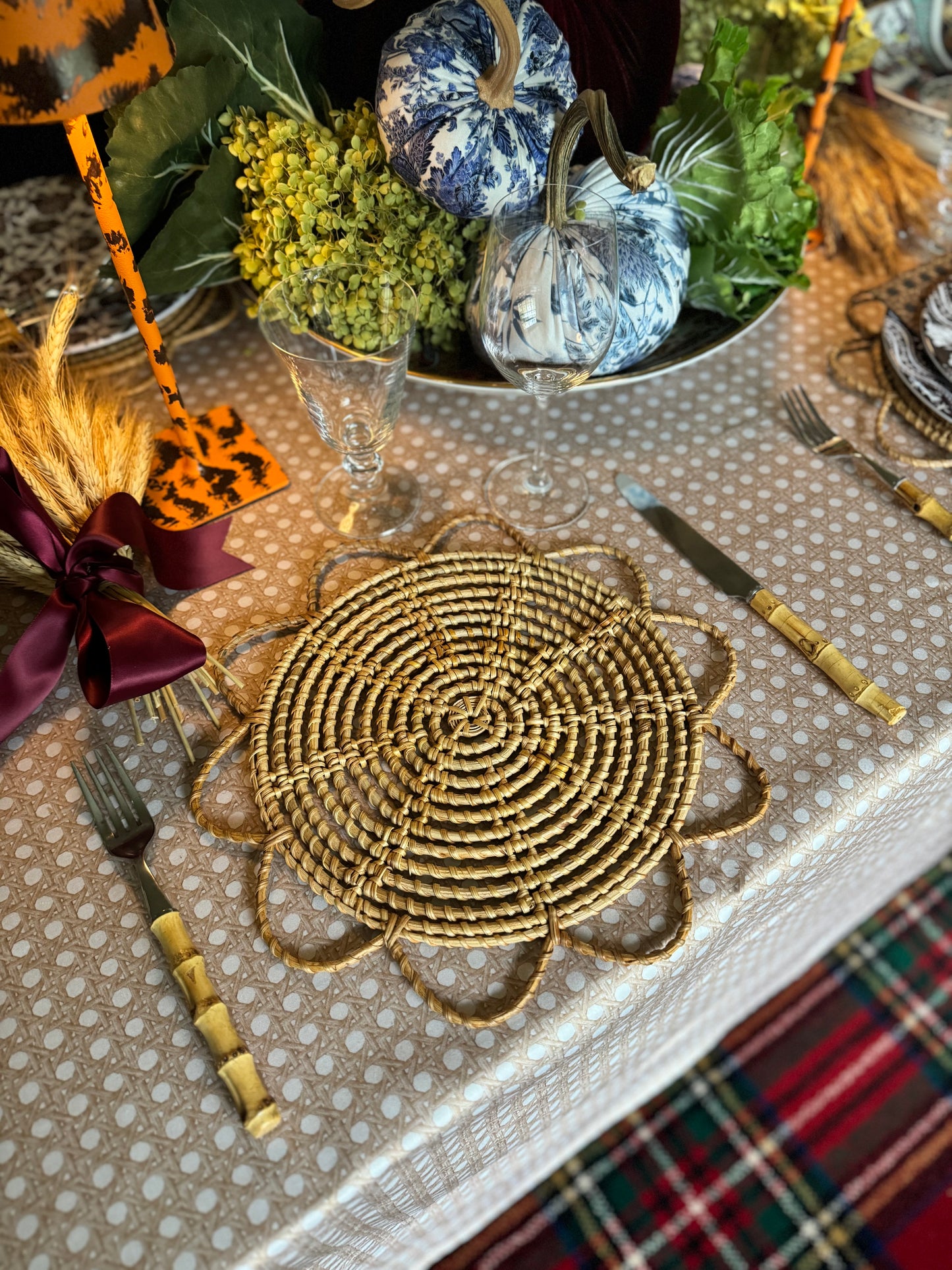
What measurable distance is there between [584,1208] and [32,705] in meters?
0.74

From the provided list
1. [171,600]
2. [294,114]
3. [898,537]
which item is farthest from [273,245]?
[898,537]

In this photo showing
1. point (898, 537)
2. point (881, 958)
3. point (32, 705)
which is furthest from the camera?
point (881, 958)

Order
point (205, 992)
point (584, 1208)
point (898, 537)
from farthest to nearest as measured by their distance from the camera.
Answer: point (584, 1208) < point (898, 537) < point (205, 992)

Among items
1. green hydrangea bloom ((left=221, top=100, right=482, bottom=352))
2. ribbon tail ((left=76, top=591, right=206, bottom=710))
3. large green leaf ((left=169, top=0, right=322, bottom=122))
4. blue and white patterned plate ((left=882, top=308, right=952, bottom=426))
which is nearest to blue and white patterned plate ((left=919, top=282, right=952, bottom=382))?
blue and white patterned plate ((left=882, top=308, right=952, bottom=426))

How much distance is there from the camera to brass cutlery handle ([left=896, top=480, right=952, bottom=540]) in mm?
663

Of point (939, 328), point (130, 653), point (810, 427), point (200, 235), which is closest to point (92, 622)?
point (130, 653)

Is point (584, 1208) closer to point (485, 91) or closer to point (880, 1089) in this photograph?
point (880, 1089)

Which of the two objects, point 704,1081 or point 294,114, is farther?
point 704,1081

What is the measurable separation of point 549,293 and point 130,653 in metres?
0.36

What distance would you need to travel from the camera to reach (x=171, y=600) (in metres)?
0.65

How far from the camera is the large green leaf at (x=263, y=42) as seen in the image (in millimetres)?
622

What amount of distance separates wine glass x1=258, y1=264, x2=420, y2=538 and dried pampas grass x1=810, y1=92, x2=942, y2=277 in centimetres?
53

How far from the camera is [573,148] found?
0.57 m

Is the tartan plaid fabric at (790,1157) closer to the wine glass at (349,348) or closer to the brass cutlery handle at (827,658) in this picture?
the brass cutlery handle at (827,658)
